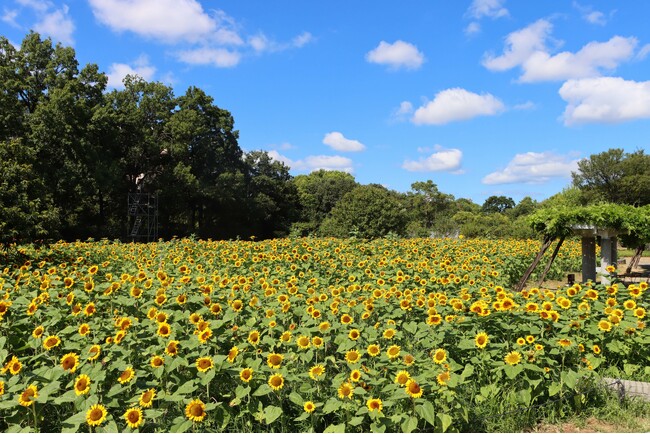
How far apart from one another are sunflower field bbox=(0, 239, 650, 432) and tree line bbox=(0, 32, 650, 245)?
258 inches

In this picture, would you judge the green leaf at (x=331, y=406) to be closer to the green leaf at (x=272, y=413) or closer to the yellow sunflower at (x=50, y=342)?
the green leaf at (x=272, y=413)

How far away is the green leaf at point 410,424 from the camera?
8.09ft

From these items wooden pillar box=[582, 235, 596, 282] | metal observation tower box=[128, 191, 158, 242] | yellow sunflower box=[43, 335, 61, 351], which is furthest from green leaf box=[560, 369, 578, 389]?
metal observation tower box=[128, 191, 158, 242]

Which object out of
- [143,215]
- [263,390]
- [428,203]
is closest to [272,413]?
[263,390]

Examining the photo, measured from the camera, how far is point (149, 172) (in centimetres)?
3139

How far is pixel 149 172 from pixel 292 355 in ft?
100

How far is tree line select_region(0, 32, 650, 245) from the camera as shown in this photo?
22.1 meters

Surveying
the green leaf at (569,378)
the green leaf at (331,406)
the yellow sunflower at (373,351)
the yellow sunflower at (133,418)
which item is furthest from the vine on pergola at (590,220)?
the yellow sunflower at (133,418)

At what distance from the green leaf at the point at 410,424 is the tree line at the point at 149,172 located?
8.99m

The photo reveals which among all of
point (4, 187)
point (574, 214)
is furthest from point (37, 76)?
point (574, 214)

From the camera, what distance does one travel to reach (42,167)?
74.1 ft

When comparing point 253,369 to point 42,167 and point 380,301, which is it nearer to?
point 380,301

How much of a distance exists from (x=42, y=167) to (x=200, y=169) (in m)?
12.2

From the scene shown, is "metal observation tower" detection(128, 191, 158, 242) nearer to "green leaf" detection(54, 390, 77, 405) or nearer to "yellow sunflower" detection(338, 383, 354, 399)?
"green leaf" detection(54, 390, 77, 405)
